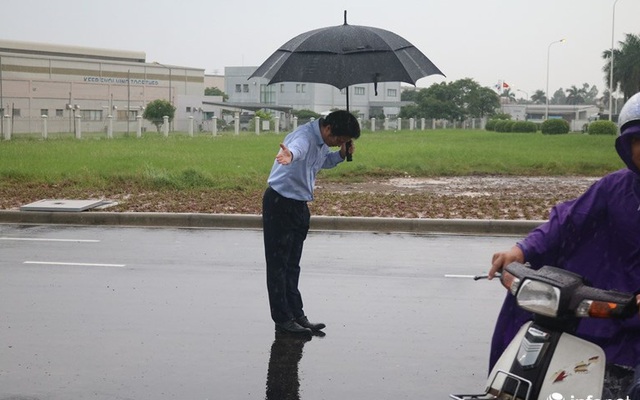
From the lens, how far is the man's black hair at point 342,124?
688cm

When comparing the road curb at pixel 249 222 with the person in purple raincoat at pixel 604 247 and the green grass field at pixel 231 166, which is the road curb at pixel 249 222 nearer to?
the green grass field at pixel 231 166

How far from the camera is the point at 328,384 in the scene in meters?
6.15

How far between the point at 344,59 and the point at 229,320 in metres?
2.32

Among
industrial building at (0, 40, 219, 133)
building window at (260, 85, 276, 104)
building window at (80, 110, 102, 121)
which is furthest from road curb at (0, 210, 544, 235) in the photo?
building window at (260, 85, 276, 104)

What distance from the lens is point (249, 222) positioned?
13.7m

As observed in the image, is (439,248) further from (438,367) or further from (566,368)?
(566,368)

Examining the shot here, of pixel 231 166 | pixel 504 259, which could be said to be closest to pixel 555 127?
pixel 231 166

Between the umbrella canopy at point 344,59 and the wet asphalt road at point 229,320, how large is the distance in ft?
6.56

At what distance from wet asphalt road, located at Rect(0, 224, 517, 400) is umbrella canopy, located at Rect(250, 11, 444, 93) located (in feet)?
6.56

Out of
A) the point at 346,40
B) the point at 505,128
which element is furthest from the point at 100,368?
the point at 505,128

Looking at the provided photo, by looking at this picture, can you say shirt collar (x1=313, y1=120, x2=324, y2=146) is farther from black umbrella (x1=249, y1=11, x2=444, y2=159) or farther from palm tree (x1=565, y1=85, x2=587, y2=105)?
palm tree (x1=565, y1=85, x2=587, y2=105)

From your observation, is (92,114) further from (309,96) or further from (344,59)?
(344,59)

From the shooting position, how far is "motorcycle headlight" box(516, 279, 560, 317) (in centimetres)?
302

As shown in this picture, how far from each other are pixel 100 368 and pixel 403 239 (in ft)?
22.3
